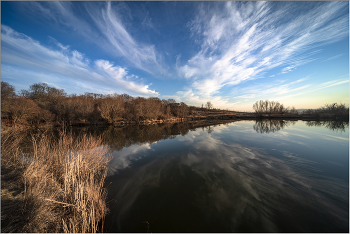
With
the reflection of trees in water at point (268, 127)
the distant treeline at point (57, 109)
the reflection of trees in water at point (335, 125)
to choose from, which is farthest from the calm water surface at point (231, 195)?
the distant treeline at point (57, 109)

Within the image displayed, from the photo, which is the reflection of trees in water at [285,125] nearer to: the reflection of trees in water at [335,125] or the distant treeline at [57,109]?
the reflection of trees in water at [335,125]

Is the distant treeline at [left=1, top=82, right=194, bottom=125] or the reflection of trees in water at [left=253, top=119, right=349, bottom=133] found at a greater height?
the distant treeline at [left=1, top=82, right=194, bottom=125]

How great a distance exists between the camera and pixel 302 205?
161 inches

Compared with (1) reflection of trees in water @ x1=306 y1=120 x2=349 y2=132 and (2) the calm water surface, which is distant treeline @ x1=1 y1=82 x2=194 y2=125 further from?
(1) reflection of trees in water @ x1=306 y1=120 x2=349 y2=132

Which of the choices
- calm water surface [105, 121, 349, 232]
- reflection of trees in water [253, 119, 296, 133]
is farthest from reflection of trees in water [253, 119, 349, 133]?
calm water surface [105, 121, 349, 232]

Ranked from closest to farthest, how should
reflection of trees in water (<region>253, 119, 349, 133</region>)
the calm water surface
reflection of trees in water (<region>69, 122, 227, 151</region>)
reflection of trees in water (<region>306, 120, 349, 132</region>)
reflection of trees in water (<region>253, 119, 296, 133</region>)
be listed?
the calm water surface < reflection of trees in water (<region>69, 122, 227, 151</region>) < reflection of trees in water (<region>253, 119, 296, 133</region>) < reflection of trees in water (<region>253, 119, 349, 133</region>) < reflection of trees in water (<region>306, 120, 349, 132</region>)

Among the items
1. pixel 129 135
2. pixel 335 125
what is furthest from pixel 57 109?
pixel 335 125

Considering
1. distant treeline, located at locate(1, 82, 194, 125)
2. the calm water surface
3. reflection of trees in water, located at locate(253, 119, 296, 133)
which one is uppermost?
distant treeline, located at locate(1, 82, 194, 125)

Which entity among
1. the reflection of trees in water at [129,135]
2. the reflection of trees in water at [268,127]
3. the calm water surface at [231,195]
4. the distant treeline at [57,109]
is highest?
the distant treeline at [57,109]

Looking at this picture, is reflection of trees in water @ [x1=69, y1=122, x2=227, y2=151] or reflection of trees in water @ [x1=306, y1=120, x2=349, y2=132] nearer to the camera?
reflection of trees in water @ [x1=69, y1=122, x2=227, y2=151]

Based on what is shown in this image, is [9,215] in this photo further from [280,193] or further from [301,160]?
[301,160]

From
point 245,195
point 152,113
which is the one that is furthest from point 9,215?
point 152,113

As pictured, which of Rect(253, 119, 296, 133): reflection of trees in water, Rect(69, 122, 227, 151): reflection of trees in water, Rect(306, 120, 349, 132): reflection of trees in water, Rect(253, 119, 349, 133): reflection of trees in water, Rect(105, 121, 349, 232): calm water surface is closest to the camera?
Rect(105, 121, 349, 232): calm water surface

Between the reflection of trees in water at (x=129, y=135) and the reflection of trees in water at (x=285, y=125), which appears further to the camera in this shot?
the reflection of trees in water at (x=285, y=125)
